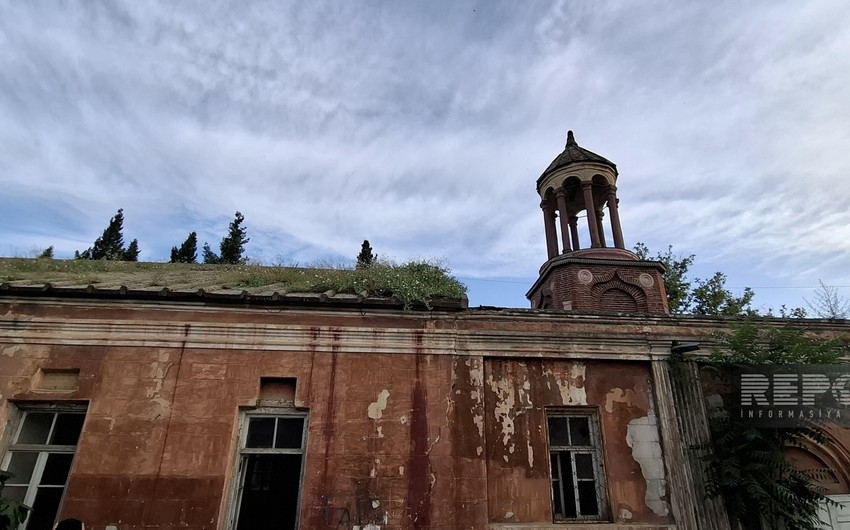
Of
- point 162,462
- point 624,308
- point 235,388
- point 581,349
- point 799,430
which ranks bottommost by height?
point 162,462

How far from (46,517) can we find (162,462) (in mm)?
1714

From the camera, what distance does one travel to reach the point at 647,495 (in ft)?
25.1

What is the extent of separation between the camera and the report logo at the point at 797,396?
287 inches

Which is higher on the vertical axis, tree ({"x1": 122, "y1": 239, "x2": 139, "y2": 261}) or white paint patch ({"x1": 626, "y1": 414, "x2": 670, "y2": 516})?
tree ({"x1": 122, "y1": 239, "x2": 139, "y2": 261})

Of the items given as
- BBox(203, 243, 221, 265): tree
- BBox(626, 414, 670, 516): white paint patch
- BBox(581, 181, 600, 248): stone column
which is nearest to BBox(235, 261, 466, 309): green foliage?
BBox(626, 414, 670, 516): white paint patch

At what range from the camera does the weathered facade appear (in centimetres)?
707

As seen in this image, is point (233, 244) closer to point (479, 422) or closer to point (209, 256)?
point (209, 256)

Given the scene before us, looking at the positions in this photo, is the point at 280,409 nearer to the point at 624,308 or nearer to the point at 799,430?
the point at 799,430

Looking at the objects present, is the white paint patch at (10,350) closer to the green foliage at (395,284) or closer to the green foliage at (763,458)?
the green foliage at (395,284)

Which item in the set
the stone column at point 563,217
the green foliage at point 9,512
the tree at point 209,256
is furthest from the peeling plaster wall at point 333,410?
Answer: the tree at point 209,256

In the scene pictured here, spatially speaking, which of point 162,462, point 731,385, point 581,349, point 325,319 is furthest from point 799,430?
point 162,462

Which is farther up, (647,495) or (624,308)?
(624,308)

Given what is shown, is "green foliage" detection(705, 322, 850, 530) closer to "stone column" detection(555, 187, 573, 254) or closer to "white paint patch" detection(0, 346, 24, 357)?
"stone column" detection(555, 187, 573, 254)

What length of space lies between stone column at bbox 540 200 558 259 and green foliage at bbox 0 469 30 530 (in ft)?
45.2
